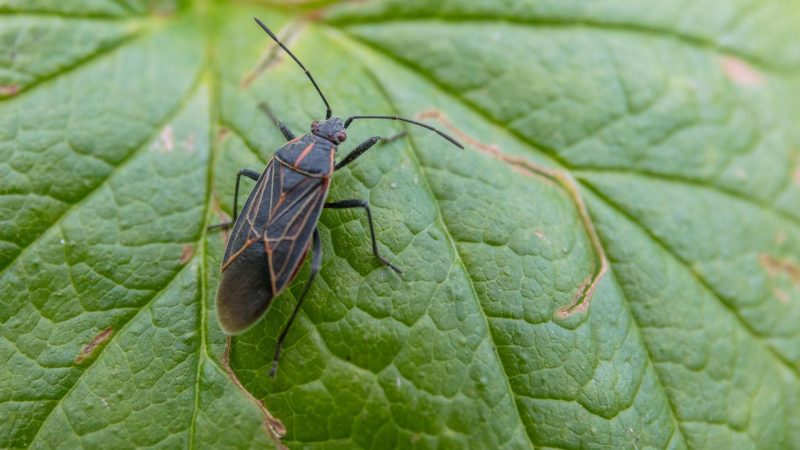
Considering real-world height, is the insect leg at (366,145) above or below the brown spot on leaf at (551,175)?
below

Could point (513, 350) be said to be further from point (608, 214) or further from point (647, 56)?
point (647, 56)

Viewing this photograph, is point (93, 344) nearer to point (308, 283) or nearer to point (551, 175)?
point (308, 283)

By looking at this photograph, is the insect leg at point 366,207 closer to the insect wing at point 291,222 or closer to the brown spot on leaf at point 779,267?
the insect wing at point 291,222

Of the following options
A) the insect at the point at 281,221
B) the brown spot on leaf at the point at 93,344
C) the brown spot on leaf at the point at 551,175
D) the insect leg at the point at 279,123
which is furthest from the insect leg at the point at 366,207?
the brown spot on leaf at the point at 93,344

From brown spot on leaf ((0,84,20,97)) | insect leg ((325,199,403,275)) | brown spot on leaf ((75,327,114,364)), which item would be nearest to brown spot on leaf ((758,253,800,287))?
insect leg ((325,199,403,275))

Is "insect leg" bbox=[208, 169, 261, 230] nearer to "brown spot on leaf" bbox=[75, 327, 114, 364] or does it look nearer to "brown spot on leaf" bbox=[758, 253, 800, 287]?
"brown spot on leaf" bbox=[75, 327, 114, 364]

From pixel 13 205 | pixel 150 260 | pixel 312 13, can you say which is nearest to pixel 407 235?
pixel 150 260
